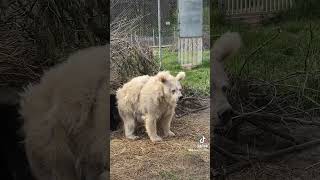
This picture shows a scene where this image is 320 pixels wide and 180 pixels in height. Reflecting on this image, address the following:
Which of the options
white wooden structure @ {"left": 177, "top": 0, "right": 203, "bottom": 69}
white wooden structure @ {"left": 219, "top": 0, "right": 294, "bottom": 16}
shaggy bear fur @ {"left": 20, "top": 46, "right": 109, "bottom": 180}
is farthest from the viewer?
white wooden structure @ {"left": 219, "top": 0, "right": 294, "bottom": 16}

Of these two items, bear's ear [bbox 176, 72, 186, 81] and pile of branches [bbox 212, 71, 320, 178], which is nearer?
bear's ear [bbox 176, 72, 186, 81]

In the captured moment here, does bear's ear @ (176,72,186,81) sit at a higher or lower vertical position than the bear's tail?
lower

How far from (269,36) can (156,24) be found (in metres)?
0.92

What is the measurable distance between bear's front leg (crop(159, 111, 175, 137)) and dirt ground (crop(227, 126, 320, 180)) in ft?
2.20

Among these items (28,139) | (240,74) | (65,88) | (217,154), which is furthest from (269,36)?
(28,139)

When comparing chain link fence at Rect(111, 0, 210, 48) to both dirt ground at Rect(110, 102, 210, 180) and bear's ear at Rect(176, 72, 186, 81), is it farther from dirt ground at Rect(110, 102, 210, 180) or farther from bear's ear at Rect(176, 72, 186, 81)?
dirt ground at Rect(110, 102, 210, 180)

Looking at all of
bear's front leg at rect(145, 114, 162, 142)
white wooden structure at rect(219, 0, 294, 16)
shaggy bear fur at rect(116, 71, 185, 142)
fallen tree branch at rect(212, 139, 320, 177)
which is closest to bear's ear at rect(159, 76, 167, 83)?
shaggy bear fur at rect(116, 71, 185, 142)

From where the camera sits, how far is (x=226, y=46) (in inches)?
163

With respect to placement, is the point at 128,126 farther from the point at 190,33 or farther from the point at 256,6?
the point at 256,6

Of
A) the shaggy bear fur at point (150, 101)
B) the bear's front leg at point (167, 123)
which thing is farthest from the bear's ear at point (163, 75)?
the bear's front leg at point (167, 123)

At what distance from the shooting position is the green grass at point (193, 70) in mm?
3987

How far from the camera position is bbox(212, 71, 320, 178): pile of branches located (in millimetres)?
4316

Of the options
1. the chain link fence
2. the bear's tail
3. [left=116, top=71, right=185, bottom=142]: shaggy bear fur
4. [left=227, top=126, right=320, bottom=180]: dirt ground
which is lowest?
[left=227, top=126, right=320, bottom=180]: dirt ground

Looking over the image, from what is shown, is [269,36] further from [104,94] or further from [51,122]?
[51,122]
